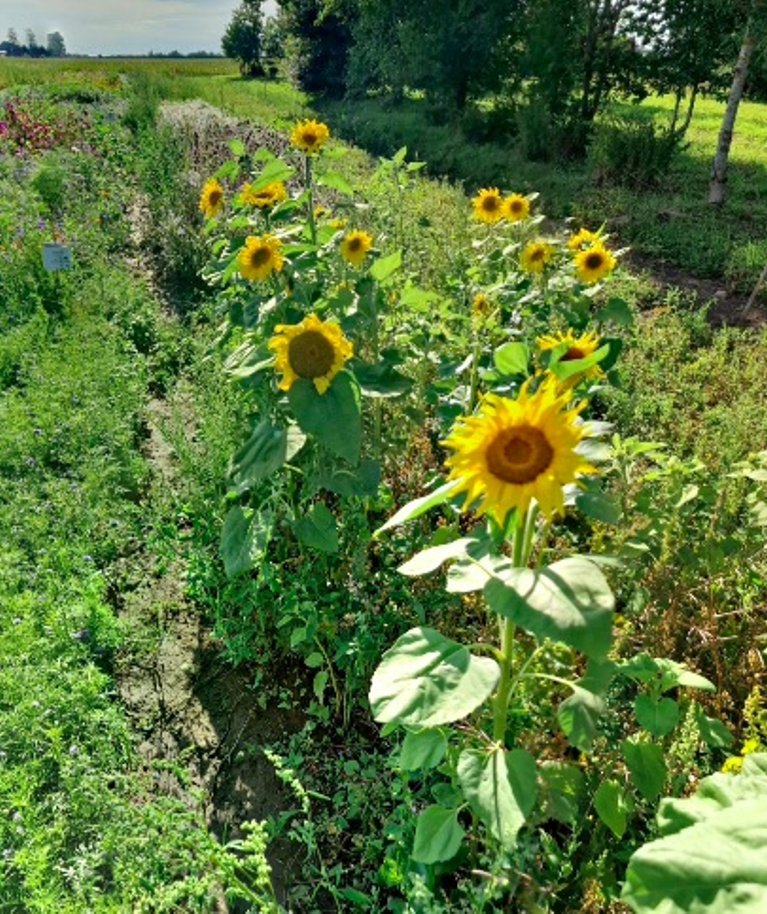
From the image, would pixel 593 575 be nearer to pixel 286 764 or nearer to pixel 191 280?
pixel 286 764

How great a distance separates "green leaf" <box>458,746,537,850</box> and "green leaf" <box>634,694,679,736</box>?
29 cm

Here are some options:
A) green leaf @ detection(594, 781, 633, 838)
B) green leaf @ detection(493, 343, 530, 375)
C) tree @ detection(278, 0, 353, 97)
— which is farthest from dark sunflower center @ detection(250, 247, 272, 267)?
tree @ detection(278, 0, 353, 97)

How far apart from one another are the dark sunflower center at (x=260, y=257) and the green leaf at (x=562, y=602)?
125cm

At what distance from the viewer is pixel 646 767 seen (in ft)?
4.83

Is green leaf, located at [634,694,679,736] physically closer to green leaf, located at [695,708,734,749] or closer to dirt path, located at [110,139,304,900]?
green leaf, located at [695,708,734,749]

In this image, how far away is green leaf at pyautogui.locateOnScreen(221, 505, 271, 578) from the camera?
A: 6.57 ft

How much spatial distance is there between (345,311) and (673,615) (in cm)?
132

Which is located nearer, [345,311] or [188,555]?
[345,311]

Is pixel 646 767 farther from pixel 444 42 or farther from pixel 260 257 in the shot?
pixel 444 42

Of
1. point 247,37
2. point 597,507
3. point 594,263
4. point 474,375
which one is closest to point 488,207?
point 594,263

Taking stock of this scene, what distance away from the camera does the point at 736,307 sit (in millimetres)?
5422

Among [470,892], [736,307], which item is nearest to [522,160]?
[736,307]

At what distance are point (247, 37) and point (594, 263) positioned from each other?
4005cm

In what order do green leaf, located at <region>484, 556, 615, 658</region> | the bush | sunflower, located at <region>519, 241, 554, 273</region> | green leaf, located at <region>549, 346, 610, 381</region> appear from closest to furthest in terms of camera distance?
green leaf, located at <region>484, 556, 615, 658</region>
green leaf, located at <region>549, 346, 610, 381</region>
sunflower, located at <region>519, 241, 554, 273</region>
the bush
